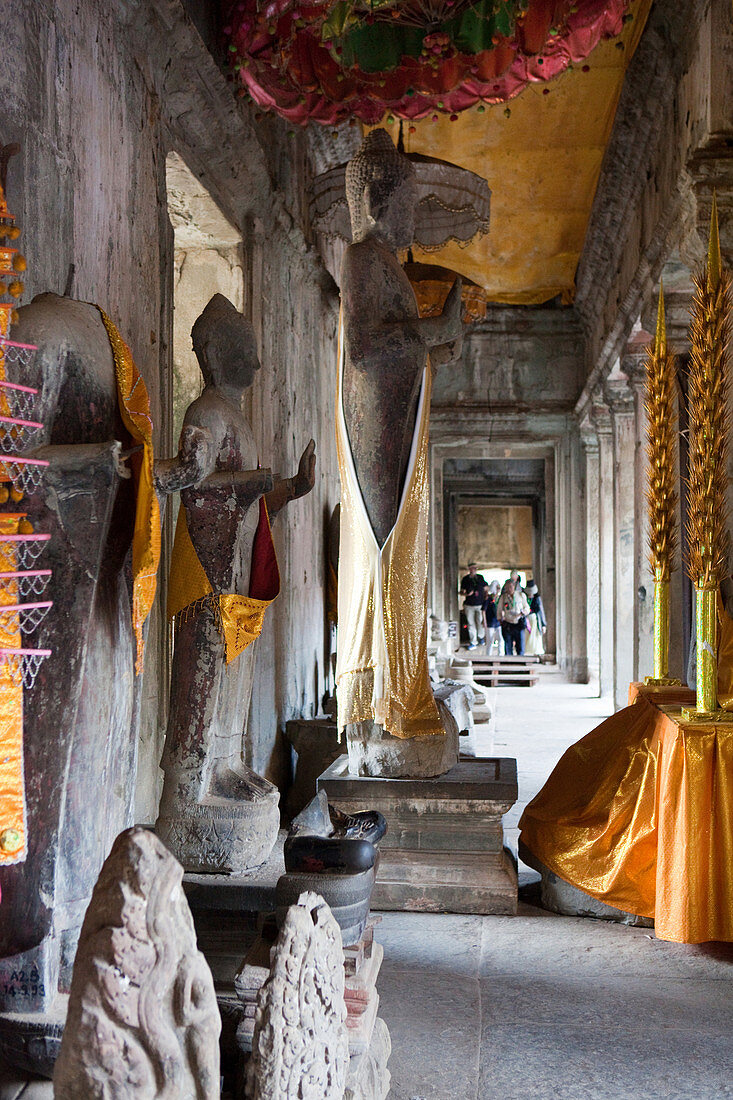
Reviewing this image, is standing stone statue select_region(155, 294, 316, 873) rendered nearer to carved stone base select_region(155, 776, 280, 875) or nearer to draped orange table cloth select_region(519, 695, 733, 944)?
carved stone base select_region(155, 776, 280, 875)

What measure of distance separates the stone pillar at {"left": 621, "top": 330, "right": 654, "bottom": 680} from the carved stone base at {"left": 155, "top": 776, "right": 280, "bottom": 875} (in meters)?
6.50

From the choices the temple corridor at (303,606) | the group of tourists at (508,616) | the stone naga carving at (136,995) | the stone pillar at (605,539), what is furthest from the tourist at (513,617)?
the stone naga carving at (136,995)

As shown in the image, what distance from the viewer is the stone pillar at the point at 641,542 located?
9367mm

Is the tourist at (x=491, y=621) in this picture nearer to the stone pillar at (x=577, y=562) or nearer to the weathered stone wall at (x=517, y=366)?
the stone pillar at (x=577, y=562)

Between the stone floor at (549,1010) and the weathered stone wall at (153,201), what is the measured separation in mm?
1350

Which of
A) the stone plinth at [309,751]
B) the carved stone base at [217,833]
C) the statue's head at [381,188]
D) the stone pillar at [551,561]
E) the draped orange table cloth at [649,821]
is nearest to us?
the carved stone base at [217,833]

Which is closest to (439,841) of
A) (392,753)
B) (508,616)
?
(392,753)

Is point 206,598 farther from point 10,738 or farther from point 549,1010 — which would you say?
point 549,1010

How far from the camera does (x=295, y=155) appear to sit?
7.34 m

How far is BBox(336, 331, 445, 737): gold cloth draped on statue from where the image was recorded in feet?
15.3

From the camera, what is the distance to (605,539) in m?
13.4

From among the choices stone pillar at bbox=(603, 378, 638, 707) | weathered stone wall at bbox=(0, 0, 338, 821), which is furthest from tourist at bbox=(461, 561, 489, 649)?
weathered stone wall at bbox=(0, 0, 338, 821)

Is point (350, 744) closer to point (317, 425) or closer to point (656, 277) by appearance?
point (317, 425)

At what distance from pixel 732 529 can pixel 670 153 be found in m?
3.17
